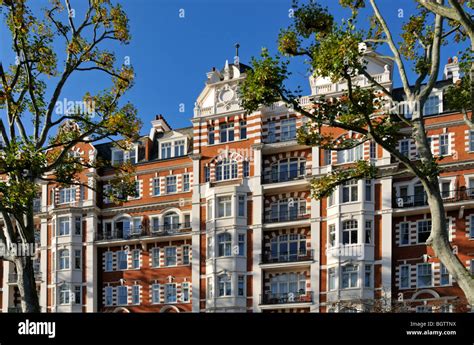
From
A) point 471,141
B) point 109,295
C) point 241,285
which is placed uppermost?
point 471,141

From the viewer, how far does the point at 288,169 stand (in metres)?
43.8

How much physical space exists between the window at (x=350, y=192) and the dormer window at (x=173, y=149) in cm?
1293

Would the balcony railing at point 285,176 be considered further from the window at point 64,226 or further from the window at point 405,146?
the window at point 64,226

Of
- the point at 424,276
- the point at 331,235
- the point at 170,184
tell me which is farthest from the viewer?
the point at 170,184

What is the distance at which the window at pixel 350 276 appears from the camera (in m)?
39.9

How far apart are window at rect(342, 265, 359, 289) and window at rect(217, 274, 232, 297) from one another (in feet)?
23.6

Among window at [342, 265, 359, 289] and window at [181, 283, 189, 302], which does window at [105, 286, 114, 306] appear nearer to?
window at [181, 283, 189, 302]

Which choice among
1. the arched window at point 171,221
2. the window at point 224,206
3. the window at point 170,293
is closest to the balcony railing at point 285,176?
the window at point 224,206

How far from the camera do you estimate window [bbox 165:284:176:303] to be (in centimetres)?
4612

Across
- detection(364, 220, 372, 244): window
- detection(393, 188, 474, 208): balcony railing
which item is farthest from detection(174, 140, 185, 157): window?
detection(393, 188, 474, 208): balcony railing

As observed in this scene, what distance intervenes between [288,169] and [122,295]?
48.0 feet

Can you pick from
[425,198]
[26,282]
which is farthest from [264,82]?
[425,198]

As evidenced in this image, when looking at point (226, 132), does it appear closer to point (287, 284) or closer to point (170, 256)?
point (170, 256)
